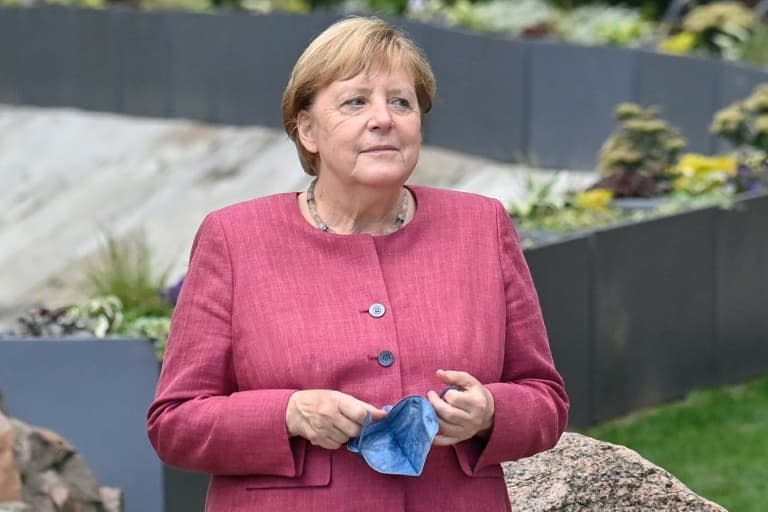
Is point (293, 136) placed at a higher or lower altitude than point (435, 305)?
higher

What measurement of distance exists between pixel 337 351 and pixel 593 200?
6629 mm

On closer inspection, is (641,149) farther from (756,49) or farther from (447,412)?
(447,412)

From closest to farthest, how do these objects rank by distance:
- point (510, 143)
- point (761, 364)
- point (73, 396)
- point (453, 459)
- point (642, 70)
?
point (453, 459) < point (73, 396) < point (761, 364) < point (642, 70) < point (510, 143)

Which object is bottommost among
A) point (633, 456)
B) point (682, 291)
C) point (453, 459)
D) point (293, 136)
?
point (682, 291)

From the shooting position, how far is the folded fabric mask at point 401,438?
311cm

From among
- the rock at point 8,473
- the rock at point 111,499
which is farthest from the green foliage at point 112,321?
the rock at point 8,473

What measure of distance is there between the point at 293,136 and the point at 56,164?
17682 mm

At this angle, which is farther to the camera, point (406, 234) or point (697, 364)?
point (697, 364)

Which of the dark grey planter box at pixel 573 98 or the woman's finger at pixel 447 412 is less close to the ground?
the woman's finger at pixel 447 412

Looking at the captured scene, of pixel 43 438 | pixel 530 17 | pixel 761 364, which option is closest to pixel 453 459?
pixel 43 438

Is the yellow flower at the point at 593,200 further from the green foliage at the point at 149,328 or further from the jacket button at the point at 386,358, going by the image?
the jacket button at the point at 386,358

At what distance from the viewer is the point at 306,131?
136 inches

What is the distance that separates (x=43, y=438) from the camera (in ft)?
21.0

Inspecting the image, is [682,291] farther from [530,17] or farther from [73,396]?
[530,17]
